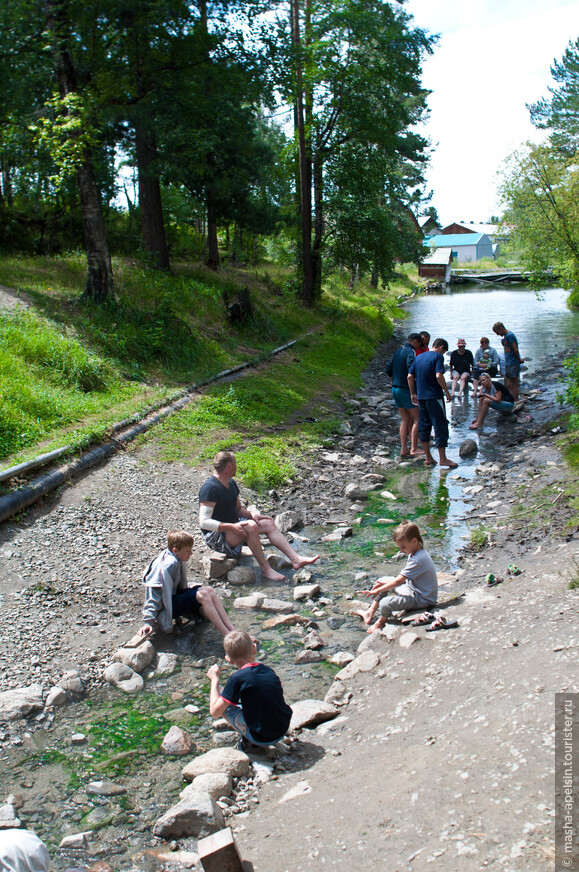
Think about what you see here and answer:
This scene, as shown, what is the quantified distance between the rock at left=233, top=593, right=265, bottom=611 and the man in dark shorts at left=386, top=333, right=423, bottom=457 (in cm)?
615

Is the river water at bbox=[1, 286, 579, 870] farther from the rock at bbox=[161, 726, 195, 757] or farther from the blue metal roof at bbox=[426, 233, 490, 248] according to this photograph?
the blue metal roof at bbox=[426, 233, 490, 248]

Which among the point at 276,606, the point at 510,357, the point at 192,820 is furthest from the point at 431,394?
the point at 192,820

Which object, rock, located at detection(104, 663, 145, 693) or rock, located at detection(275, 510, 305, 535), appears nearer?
rock, located at detection(104, 663, 145, 693)

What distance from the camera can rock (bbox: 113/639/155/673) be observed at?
5906mm

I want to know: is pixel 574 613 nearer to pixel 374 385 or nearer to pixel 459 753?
pixel 459 753

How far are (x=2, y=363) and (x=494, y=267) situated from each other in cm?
10451

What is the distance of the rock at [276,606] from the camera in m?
7.02

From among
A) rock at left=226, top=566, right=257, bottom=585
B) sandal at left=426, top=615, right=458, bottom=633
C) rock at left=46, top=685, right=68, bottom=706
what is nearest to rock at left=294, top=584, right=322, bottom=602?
rock at left=226, top=566, right=257, bottom=585

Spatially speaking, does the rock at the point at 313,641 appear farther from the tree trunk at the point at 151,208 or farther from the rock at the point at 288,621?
the tree trunk at the point at 151,208

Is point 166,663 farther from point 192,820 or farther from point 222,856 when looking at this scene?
point 222,856

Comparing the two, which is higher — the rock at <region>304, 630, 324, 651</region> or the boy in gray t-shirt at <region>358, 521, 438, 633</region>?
the boy in gray t-shirt at <region>358, 521, 438, 633</region>

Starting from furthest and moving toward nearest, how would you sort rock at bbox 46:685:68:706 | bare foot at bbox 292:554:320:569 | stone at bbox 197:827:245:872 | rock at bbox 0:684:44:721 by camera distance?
bare foot at bbox 292:554:320:569 < rock at bbox 46:685:68:706 < rock at bbox 0:684:44:721 < stone at bbox 197:827:245:872

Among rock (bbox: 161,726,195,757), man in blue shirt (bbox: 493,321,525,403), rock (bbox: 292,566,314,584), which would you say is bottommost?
rock (bbox: 161,726,195,757)

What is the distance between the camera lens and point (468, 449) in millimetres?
12867
